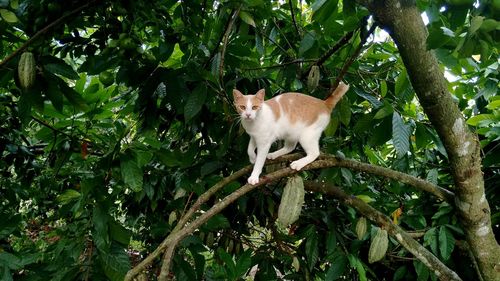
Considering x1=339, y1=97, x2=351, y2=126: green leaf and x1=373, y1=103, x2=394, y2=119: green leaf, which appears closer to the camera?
x1=373, y1=103, x2=394, y2=119: green leaf

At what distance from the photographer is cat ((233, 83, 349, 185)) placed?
1.85 m

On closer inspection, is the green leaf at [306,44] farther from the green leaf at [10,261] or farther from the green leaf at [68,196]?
the green leaf at [10,261]

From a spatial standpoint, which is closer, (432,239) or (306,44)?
(306,44)

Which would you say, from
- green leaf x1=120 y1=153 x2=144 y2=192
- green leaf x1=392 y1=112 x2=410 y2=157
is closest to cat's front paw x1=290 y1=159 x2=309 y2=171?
green leaf x1=392 y1=112 x2=410 y2=157

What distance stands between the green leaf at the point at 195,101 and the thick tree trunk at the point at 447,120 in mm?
795

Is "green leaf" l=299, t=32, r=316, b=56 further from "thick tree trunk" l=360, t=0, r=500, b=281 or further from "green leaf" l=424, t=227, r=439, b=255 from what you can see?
"green leaf" l=424, t=227, r=439, b=255

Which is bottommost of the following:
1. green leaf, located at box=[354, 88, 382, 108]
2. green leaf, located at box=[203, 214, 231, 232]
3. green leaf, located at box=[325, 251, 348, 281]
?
green leaf, located at box=[325, 251, 348, 281]

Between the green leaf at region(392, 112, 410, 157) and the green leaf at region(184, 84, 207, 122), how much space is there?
0.76 m

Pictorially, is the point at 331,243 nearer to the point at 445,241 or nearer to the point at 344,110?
the point at 445,241

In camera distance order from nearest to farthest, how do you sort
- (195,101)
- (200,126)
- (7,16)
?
(7,16) → (195,101) → (200,126)

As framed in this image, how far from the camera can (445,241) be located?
2.03m

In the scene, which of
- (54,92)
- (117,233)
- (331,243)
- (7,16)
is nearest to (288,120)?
(331,243)

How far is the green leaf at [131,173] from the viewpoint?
5.17 ft

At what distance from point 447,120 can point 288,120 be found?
2.29ft
